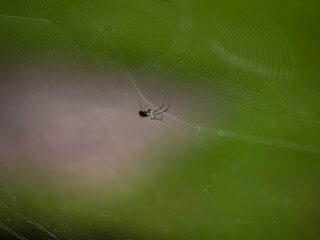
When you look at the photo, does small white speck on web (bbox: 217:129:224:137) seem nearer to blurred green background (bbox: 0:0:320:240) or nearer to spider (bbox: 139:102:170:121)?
blurred green background (bbox: 0:0:320:240)

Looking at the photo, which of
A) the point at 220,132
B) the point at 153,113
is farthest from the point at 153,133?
the point at 220,132

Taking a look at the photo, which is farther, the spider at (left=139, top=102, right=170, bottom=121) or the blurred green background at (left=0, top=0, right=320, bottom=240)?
the spider at (left=139, top=102, right=170, bottom=121)

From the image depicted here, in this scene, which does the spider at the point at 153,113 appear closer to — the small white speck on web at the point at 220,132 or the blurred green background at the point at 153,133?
the blurred green background at the point at 153,133

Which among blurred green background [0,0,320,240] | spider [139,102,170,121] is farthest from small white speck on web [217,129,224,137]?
spider [139,102,170,121]

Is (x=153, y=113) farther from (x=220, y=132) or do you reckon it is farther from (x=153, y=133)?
(x=220, y=132)

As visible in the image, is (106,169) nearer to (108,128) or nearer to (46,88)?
(108,128)

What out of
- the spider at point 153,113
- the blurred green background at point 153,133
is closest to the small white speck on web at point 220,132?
the blurred green background at point 153,133

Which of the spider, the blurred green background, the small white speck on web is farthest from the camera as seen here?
the spider

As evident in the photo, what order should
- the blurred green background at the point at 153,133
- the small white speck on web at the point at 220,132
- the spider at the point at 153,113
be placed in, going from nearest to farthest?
the blurred green background at the point at 153,133
the small white speck on web at the point at 220,132
the spider at the point at 153,113
